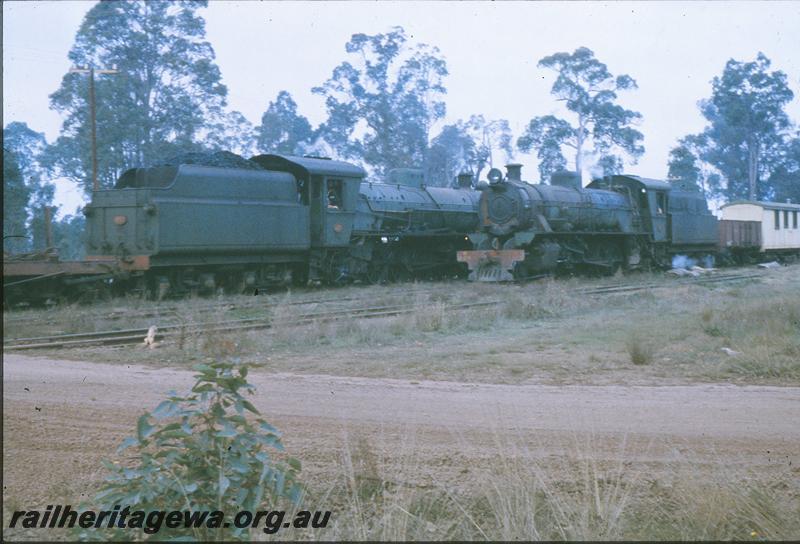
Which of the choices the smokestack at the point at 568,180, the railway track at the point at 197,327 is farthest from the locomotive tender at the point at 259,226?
the smokestack at the point at 568,180

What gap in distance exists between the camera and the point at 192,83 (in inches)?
1347

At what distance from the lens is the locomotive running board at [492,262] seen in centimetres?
2320

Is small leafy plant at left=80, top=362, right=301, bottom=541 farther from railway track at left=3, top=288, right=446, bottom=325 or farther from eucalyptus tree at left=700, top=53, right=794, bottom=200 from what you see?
eucalyptus tree at left=700, top=53, right=794, bottom=200

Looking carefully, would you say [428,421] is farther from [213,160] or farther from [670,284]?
[670,284]

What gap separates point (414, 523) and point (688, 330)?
30.0 feet

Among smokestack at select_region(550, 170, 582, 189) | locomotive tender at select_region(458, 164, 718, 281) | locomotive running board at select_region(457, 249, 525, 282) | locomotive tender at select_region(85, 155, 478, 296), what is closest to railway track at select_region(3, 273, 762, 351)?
locomotive tender at select_region(85, 155, 478, 296)

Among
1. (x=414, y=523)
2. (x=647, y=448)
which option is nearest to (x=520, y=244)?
(x=647, y=448)

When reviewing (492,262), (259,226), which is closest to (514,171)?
(492,262)

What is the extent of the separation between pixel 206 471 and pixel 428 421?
2871mm

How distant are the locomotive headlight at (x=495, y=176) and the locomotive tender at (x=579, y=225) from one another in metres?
0.03

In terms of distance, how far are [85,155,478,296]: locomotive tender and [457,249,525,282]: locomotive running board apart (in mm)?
1957

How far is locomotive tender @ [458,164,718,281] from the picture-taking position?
2353cm

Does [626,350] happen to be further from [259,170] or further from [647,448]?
[259,170]

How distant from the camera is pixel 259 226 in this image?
764 inches
